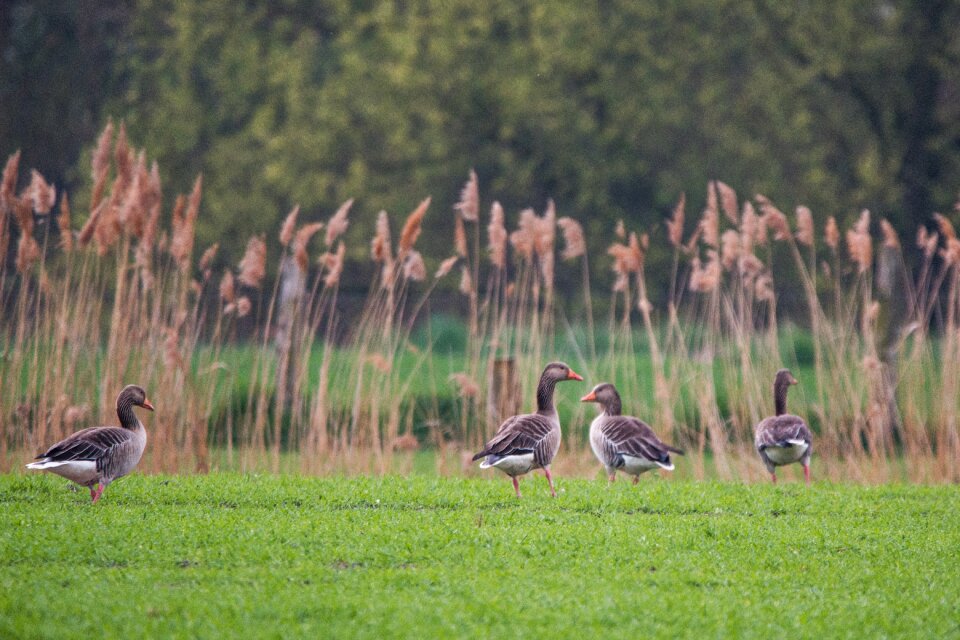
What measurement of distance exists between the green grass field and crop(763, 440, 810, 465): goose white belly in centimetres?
63

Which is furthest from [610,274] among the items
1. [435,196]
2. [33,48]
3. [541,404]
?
[541,404]

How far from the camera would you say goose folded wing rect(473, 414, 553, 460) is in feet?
35.1

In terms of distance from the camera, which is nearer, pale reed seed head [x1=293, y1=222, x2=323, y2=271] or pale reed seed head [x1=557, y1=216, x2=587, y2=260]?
pale reed seed head [x1=293, y1=222, x2=323, y2=271]

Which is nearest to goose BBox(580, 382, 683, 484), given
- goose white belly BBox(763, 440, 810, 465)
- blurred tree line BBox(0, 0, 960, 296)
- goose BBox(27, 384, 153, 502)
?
goose white belly BBox(763, 440, 810, 465)

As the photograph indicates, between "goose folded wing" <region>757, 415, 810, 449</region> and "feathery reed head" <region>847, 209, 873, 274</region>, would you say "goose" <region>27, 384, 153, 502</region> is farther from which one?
"feathery reed head" <region>847, 209, 873, 274</region>

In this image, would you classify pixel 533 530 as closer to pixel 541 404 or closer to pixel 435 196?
pixel 541 404

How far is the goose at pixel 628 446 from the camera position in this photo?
1152 centimetres

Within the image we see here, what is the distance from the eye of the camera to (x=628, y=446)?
38.1ft

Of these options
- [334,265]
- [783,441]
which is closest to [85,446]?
[334,265]

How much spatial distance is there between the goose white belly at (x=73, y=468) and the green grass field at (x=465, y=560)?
0.29 meters

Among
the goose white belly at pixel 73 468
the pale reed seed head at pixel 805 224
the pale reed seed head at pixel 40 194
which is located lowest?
the goose white belly at pixel 73 468

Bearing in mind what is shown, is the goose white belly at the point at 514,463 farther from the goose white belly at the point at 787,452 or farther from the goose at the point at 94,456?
the goose at the point at 94,456

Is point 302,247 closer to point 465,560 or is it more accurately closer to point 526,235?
point 526,235

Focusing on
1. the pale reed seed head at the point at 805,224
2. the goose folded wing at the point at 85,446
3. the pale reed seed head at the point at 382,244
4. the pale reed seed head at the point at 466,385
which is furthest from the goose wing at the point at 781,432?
the goose folded wing at the point at 85,446
